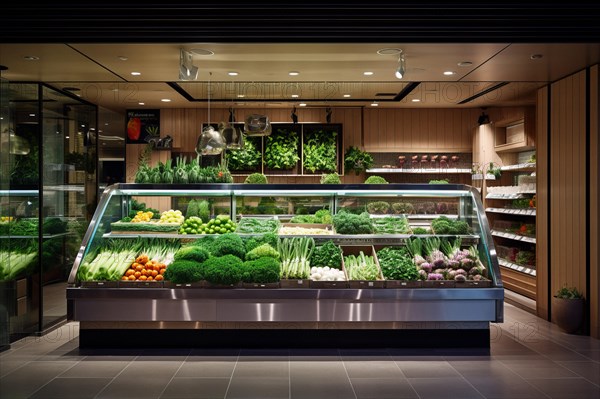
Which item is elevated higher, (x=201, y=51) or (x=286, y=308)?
(x=201, y=51)

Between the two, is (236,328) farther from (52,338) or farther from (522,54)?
(522,54)

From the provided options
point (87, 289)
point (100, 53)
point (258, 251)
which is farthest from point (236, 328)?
point (100, 53)

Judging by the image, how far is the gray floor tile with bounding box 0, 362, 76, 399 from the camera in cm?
451

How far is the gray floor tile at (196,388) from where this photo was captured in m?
4.31

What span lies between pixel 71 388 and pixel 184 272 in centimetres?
147

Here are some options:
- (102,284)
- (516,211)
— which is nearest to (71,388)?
(102,284)

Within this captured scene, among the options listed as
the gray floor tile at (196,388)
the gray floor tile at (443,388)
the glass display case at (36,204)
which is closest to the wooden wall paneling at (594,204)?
the gray floor tile at (443,388)

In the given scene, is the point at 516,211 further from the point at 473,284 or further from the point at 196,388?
the point at 196,388

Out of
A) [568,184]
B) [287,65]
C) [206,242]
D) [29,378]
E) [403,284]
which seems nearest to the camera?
[29,378]

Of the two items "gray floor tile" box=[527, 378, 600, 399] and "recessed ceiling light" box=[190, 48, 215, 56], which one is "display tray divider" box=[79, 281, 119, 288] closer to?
"recessed ceiling light" box=[190, 48, 215, 56]

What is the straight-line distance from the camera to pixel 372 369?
5023 mm

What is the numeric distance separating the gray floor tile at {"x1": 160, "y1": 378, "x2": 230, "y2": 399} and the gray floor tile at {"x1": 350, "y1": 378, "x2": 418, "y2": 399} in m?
1.10

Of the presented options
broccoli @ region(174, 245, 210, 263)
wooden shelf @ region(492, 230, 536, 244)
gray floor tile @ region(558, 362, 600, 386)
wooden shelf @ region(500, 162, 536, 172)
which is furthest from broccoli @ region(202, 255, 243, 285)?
wooden shelf @ region(500, 162, 536, 172)

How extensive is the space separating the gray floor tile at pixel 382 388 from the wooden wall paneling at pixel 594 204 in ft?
9.33
